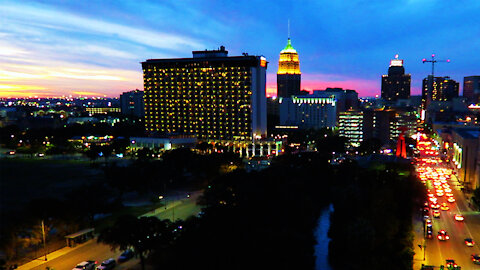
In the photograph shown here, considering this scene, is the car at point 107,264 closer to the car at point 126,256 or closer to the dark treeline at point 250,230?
the car at point 126,256

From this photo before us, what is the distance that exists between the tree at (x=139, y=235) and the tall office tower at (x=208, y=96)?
7167 cm

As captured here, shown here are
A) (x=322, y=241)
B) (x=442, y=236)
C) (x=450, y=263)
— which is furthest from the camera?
(x=322, y=241)

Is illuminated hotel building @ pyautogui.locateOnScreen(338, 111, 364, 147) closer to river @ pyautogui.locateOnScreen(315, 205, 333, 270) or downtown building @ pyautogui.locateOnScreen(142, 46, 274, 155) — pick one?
downtown building @ pyautogui.locateOnScreen(142, 46, 274, 155)

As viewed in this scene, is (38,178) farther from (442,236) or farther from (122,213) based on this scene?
(442,236)

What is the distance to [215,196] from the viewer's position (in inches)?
1569

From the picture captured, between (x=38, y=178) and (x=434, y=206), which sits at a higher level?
(x=38, y=178)

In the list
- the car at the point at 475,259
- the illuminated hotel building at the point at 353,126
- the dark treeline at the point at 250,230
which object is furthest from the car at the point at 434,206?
the illuminated hotel building at the point at 353,126

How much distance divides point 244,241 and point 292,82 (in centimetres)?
18122

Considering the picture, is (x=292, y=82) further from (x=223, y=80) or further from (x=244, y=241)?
(x=244, y=241)

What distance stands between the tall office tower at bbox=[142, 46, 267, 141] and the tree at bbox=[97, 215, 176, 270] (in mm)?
71674

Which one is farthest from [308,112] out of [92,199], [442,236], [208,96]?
[92,199]

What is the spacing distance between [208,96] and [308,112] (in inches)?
2320

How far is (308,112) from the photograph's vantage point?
15012 centimetres

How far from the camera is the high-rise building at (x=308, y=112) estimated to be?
146 m
